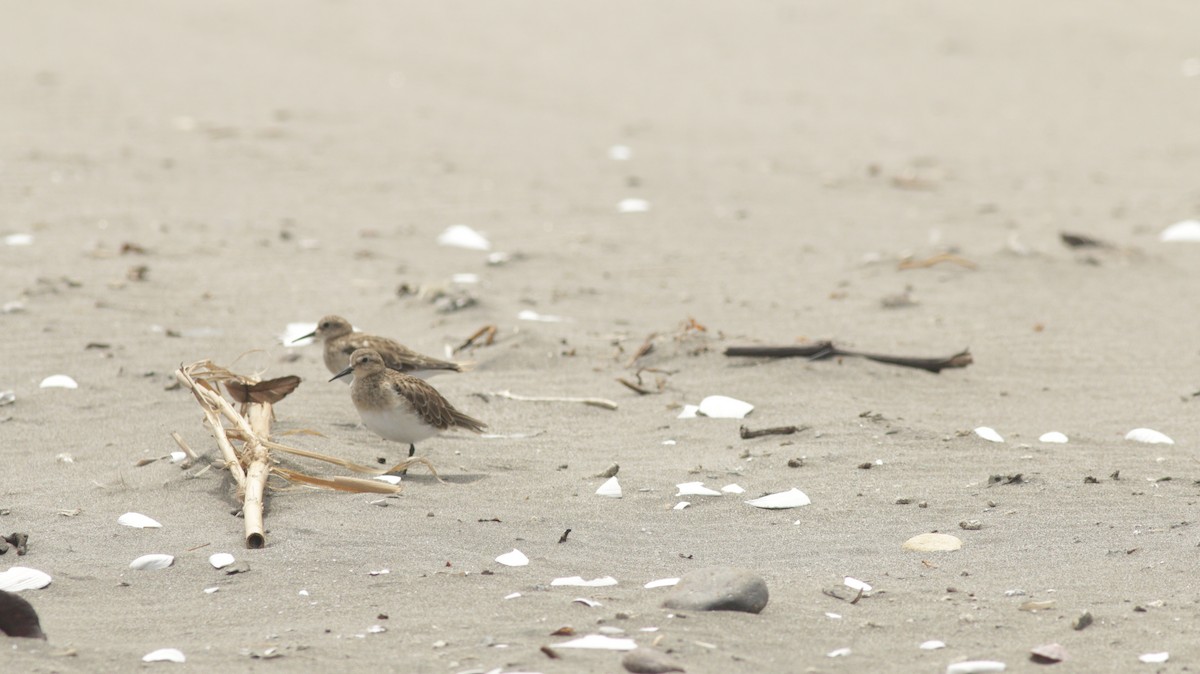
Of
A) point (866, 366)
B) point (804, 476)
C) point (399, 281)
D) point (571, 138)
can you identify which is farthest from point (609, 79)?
point (804, 476)

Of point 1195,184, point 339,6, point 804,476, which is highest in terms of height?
point 339,6

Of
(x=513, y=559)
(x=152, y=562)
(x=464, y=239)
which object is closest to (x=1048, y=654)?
(x=513, y=559)

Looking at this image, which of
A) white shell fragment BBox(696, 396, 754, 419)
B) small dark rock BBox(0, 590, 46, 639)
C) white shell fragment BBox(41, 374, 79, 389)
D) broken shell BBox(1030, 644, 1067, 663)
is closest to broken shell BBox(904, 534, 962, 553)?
broken shell BBox(1030, 644, 1067, 663)

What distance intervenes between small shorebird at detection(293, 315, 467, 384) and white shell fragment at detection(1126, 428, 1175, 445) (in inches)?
113

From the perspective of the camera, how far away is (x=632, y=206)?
10234 millimetres

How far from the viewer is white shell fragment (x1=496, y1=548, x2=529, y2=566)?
4.35 meters

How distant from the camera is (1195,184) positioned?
463 inches

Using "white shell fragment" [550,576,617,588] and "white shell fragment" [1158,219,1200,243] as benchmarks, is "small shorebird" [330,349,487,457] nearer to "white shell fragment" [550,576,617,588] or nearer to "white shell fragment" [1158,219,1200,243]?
"white shell fragment" [550,576,617,588]

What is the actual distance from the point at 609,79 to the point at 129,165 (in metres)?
5.58

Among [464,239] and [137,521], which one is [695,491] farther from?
[464,239]

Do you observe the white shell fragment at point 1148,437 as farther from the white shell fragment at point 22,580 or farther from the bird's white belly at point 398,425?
the white shell fragment at point 22,580

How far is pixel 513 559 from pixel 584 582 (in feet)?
0.94

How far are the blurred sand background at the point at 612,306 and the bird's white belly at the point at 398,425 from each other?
0.16 metres

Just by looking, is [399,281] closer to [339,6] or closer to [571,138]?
[571,138]
